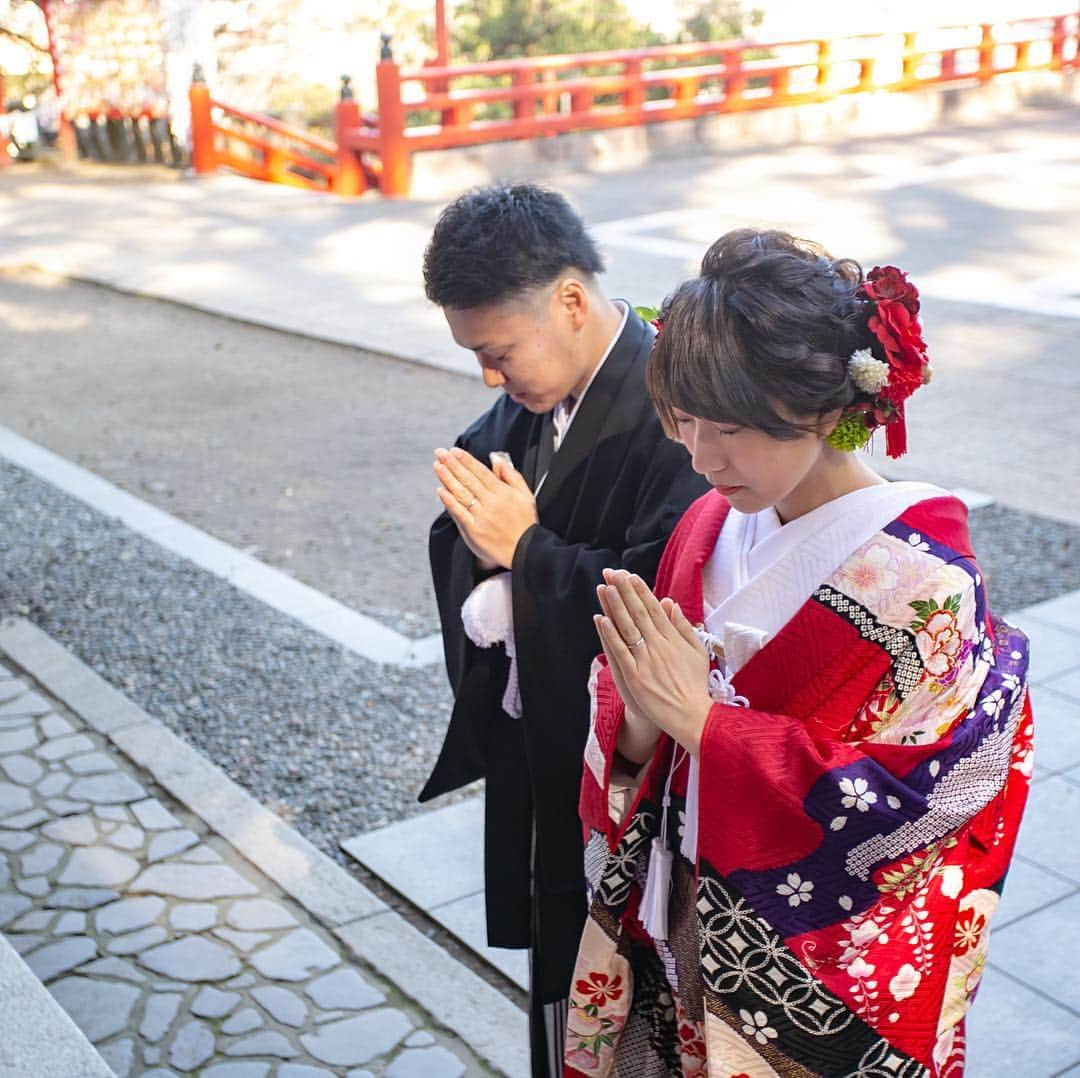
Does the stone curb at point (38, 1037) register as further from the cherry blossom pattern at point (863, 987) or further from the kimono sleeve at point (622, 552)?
the cherry blossom pattern at point (863, 987)

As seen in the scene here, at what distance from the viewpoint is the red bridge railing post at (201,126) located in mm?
15461

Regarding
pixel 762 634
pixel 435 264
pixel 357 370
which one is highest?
pixel 435 264

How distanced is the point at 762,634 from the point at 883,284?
16.0 inches

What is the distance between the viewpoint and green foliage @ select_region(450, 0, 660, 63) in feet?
62.4

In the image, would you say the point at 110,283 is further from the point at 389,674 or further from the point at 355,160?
the point at 389,674

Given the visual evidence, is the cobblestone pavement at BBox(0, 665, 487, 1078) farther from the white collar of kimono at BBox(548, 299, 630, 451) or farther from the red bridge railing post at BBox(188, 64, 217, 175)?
the red bridge railing post at BBox(188, 64, 217, 175)

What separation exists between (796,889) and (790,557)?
368mm

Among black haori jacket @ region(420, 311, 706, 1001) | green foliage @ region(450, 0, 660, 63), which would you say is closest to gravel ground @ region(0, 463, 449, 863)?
black haori jacket @ region(420, 311, 706, 1001)

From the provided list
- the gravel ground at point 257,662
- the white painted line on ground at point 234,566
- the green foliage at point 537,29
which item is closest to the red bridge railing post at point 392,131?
the green foliage at point 537,29

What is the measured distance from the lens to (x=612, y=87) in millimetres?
15789

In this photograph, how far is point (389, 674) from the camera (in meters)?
4.29

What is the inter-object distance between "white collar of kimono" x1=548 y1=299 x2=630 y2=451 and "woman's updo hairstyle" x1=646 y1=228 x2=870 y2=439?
0.55 metres

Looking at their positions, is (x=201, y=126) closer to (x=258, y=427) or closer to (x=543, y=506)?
(x=258, y=427)

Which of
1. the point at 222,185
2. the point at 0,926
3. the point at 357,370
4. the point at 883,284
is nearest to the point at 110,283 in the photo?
the point at 357,370
